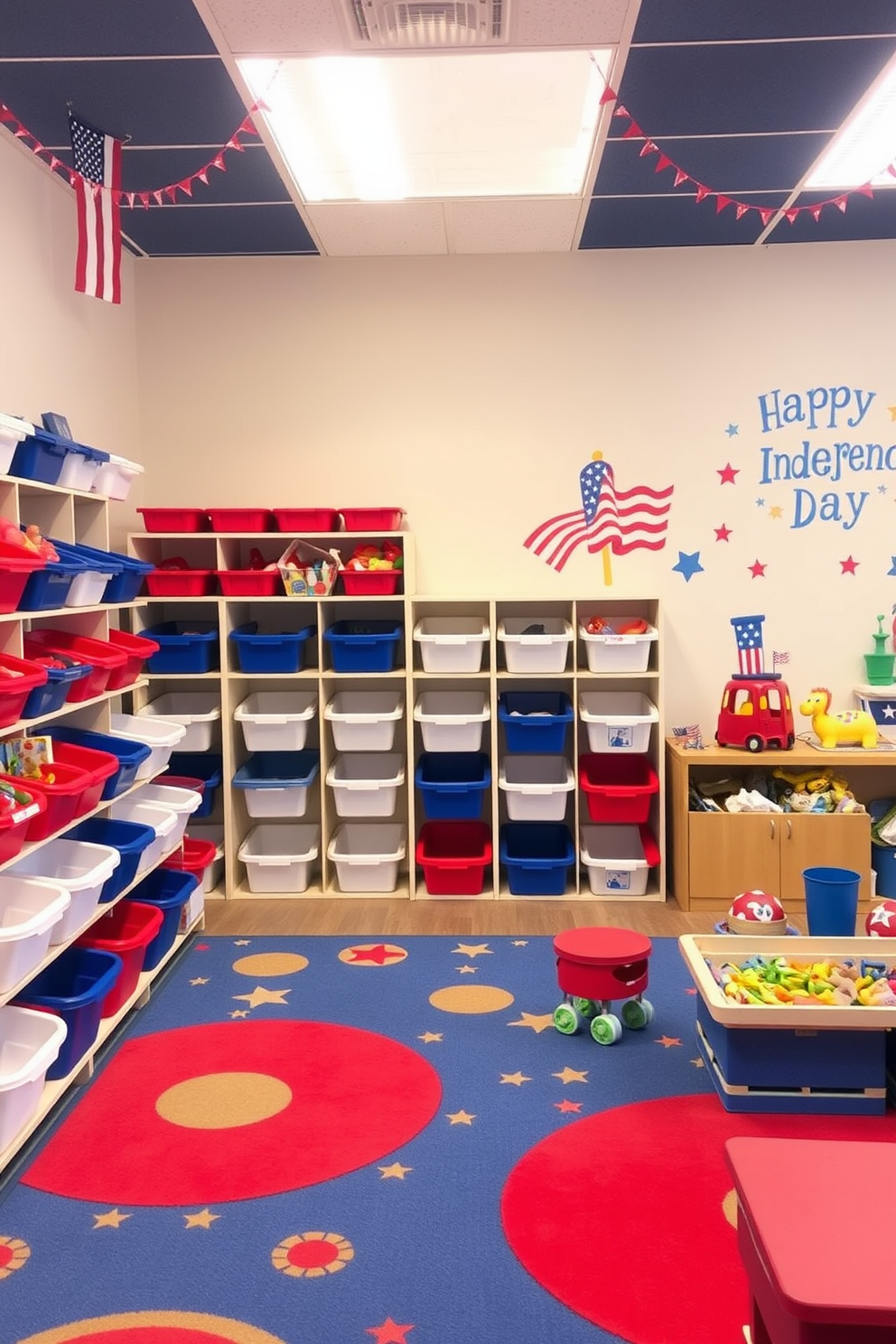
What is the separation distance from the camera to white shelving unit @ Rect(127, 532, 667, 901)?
205 inches

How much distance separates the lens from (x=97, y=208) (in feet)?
13.6

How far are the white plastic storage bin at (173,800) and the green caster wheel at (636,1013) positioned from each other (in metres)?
1.72

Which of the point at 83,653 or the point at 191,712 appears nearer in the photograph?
the point at 83,653

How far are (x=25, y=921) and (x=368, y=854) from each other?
2622 mm

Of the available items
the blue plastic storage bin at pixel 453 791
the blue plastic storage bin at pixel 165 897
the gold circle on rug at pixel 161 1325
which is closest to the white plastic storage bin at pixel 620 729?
the blue plastic storage bin at pixel 453 791

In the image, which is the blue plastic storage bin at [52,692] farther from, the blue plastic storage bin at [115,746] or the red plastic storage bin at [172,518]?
the red plastic storage bin at [172,518]

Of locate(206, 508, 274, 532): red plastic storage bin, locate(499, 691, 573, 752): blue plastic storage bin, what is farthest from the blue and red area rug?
locate(206, 508, 274, 532): red plastic storage bin

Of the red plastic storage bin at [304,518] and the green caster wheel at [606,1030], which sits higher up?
the red plastic storage bin at [304,518]

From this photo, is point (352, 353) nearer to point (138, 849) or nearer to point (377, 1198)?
point (138, 849)

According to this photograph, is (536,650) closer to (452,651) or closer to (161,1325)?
(452,651)

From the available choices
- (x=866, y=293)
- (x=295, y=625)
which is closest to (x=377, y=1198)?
(x=295, y=625)

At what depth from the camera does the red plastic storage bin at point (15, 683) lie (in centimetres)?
294

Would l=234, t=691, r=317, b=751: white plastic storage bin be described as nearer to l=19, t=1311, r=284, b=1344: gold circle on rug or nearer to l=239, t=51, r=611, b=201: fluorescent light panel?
l=239, t=51, r=611, b=201: fluorescent light panel

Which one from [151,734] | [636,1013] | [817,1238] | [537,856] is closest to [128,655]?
[151,734]
